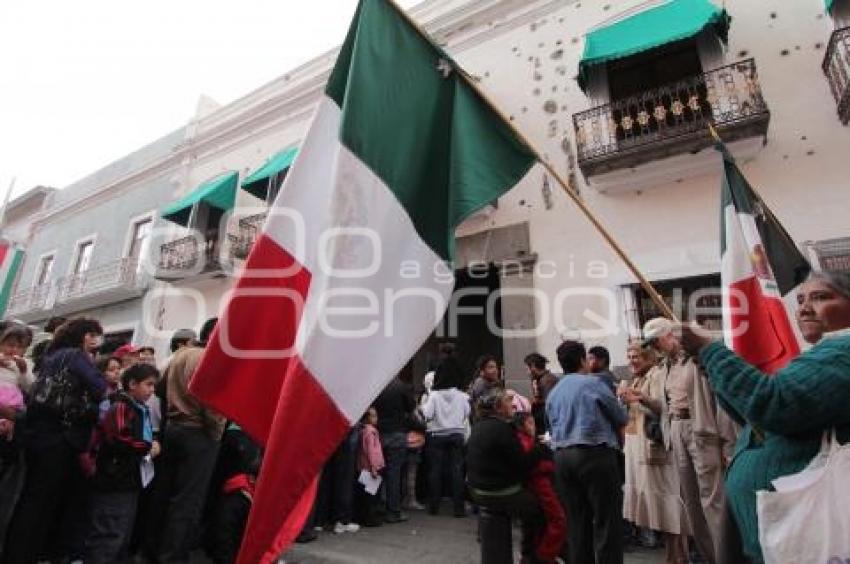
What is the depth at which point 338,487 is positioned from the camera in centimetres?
511

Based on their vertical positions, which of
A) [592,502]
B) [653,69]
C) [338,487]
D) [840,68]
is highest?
[653,69]

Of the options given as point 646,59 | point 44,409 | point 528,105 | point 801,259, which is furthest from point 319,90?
point 801,259

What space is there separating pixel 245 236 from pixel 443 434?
7159 mm

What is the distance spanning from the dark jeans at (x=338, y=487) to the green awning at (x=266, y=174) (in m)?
6.63

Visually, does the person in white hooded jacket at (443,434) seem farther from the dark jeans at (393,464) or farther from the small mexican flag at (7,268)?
the small mexican flag at (7,268)

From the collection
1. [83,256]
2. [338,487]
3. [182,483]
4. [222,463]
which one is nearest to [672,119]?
[338,487]

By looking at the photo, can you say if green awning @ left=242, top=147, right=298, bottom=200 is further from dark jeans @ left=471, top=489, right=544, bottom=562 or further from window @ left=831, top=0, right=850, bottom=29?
window @ left=831, top=0, right=850, bottom=29

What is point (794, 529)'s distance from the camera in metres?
1.47

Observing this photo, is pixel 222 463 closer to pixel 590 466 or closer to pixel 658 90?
pixel 590 466

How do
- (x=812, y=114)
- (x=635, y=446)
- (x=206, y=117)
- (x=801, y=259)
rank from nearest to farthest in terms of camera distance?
1. (x=801, y=259)
2. (x=635, y=446)
3. (x=812, y=114)
4. (x=206, y=117)

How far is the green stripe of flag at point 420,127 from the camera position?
7.00 ft

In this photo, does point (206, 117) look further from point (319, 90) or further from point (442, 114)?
point (442, 114)

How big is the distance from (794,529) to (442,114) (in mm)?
1994

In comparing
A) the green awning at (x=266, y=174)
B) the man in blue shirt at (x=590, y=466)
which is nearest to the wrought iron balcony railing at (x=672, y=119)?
the man in blue shirt at (x=590, y=466)
